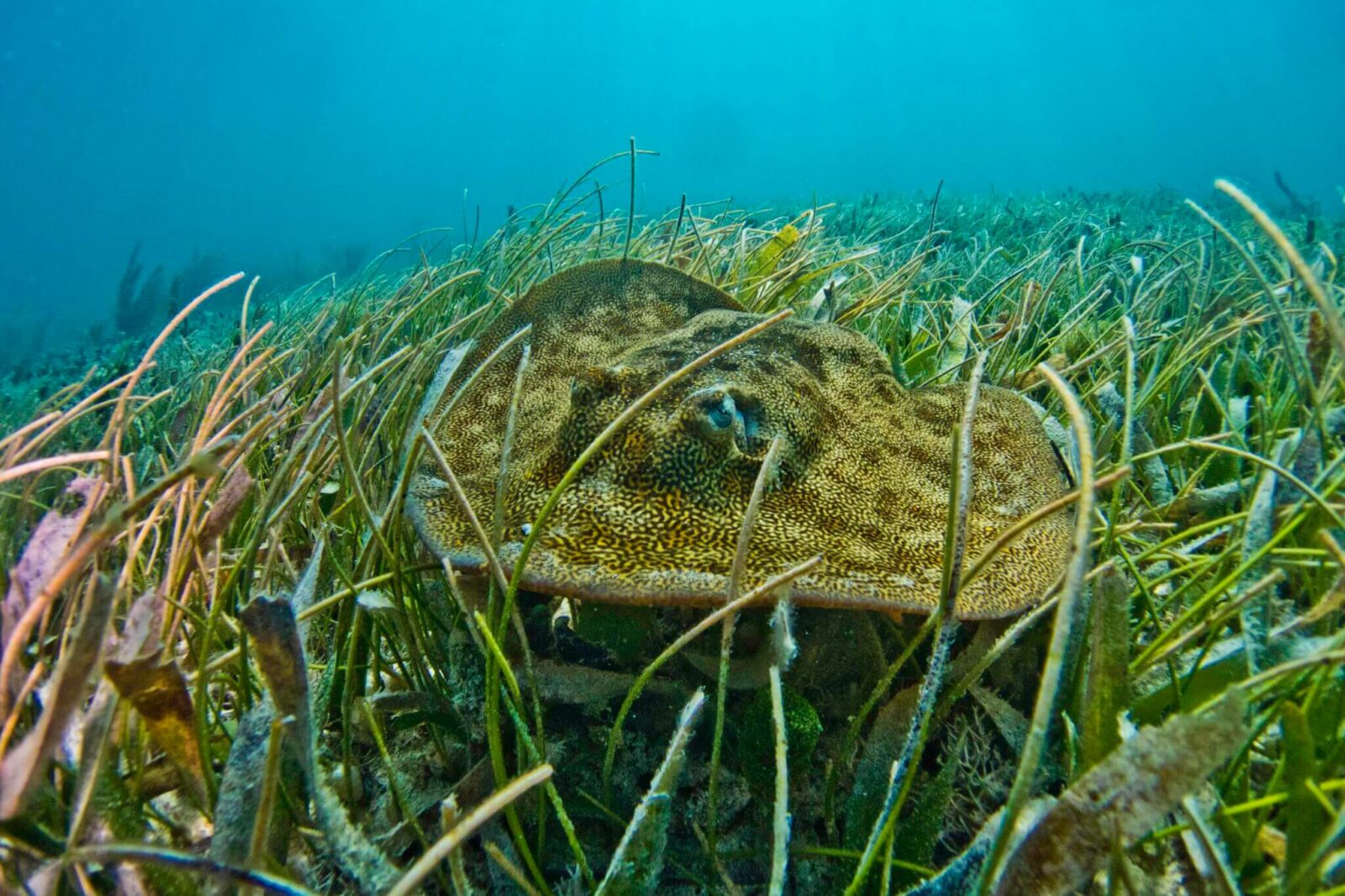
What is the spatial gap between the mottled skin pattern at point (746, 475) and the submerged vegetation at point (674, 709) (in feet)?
0.47

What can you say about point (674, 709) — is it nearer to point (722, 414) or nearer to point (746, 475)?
point (746, 475)

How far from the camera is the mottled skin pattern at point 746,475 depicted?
1.54m

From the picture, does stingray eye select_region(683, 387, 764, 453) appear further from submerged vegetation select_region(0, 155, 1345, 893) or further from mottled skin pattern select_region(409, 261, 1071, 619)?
submerged vegetation select_region(0, 155, 1345, 893)

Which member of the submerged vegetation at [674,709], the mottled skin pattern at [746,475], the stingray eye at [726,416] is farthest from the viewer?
the stingray eye at [726,416]

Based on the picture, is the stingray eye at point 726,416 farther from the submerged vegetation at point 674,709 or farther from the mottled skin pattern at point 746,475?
the submerged vegetation at point 674,709

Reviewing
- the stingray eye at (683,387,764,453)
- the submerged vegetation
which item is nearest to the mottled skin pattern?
the stingray eye at (683,387,764,453)

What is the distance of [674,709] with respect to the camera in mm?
1739

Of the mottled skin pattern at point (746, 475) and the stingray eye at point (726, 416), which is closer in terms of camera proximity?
the mottled skin pattern at point (746, 475)

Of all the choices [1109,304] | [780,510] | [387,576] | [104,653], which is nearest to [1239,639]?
[780,510]

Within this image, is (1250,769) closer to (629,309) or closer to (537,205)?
(629,309)

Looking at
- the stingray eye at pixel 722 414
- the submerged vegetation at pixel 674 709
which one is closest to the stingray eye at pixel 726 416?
the stingray eye at pixel 722 414

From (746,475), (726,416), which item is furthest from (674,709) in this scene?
(726,416)

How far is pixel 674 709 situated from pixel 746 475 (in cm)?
66

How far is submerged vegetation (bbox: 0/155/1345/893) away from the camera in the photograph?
108 centimetres
